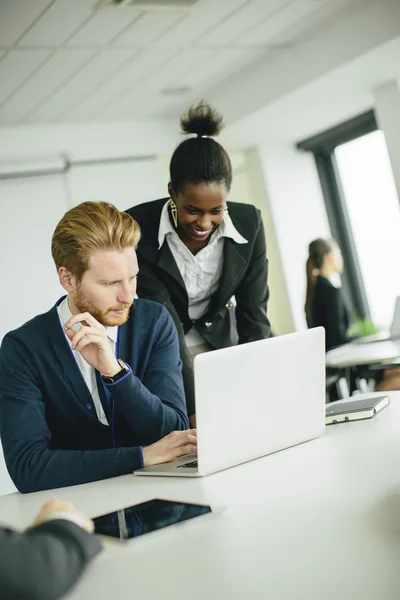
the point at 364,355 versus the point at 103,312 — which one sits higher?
the point at 103,312

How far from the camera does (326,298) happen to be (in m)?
5.42

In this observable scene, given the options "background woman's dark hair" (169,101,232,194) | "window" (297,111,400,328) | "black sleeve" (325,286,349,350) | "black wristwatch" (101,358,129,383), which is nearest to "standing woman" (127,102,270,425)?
"background woman's dark hair" (169,101,232,194)

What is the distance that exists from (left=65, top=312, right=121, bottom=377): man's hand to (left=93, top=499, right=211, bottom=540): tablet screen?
44 centimetres

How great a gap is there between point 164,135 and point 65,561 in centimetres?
628

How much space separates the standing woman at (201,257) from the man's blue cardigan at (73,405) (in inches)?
17.2

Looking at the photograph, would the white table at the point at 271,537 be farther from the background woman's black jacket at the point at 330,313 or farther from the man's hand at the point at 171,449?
the background woman's black jacket at the point at 330,313

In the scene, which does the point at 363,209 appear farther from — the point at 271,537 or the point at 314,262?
the point at 271,537

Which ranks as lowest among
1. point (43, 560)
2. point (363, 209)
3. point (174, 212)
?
point (43, 560)

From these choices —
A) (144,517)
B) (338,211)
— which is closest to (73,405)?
(144,517)

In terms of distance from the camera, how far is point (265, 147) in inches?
279

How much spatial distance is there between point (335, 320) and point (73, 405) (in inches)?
147

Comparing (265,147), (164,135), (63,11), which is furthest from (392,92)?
(63,11)

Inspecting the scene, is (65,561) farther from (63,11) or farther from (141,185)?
(141,185)

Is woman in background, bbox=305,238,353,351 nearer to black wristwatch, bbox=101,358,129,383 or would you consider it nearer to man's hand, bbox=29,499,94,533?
black wristwatch, bbox=101,358,129,383
